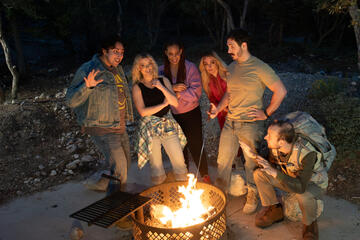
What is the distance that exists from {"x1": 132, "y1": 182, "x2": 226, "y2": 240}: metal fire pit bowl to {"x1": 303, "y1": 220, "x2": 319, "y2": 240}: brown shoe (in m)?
0.98

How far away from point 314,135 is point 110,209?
2.34 m

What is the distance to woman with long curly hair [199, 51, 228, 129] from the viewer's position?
13.9 feet

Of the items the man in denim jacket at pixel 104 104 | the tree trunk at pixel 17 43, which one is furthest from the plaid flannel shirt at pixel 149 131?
the tree trunk at pixel 17 43

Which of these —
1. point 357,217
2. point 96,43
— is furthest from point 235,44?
point 96,43

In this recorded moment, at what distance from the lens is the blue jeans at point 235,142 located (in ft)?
12.5

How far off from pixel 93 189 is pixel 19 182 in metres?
1.43

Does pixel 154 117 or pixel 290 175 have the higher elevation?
pixel 154 117

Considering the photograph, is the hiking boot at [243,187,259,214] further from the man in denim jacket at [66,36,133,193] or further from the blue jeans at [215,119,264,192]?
the man in denim jacket at [66,36,133,193]

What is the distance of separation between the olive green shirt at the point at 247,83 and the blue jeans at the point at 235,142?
113 millimetres

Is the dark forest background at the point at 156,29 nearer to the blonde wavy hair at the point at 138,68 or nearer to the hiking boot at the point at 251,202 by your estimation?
the blonde wavy hair at the point at 138,68

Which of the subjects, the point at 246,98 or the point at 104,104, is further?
the point at 246,98

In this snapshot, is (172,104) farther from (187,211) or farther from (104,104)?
(187,211)

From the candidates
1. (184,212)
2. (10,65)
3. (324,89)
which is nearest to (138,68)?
(184,212)

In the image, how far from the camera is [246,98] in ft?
12.3
